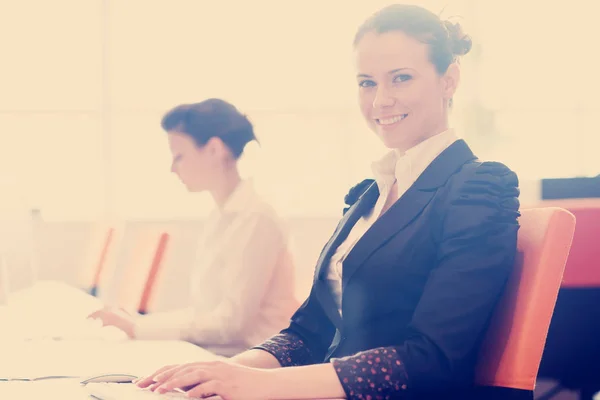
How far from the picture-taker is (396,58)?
113 centimetres

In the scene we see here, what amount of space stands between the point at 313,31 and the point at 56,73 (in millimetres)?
1862

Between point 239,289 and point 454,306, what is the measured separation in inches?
44.9

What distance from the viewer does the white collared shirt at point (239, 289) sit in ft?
6.64

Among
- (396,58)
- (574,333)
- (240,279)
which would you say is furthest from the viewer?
(574,333)

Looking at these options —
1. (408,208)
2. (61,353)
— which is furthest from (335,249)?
(61,353)

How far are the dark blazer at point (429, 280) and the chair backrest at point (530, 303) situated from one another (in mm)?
23

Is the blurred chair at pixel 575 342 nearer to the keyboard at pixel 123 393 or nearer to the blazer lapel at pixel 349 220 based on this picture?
the blazer lapel at pixel 349 220

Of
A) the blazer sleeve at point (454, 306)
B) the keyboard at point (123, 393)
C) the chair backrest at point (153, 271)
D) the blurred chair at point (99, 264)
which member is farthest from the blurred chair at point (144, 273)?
the blazer sleeve at point (454, 306)

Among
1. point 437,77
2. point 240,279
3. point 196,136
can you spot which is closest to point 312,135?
point 196,136

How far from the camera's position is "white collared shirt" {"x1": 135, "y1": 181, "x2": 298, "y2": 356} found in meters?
2.02

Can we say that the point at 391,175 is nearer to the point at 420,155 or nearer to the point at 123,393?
the point at 420,155

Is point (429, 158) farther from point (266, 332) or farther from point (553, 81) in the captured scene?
point (553, 81)

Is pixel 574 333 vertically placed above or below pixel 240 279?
below

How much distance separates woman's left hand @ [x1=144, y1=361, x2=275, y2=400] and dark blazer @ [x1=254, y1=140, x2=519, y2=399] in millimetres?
97
